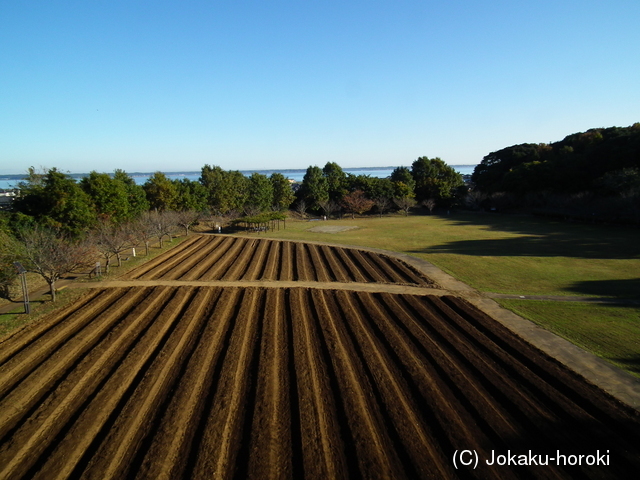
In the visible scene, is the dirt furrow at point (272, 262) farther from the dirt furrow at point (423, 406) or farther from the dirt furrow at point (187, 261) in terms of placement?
the dirt furrow at point (423, 406)

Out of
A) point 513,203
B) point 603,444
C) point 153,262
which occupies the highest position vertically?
point 513,203

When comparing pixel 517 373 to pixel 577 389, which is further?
pixel 517 373

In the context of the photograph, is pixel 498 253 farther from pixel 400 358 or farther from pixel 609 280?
pixel 400 358

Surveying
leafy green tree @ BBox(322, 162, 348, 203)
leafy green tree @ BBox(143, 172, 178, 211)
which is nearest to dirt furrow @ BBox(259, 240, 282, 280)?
leafy green tree @ BBox(143, 172, 178, 211)

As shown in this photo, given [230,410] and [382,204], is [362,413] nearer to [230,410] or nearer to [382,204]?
[230,410]

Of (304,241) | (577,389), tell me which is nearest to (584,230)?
(304,241)

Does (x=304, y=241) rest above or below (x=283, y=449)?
above

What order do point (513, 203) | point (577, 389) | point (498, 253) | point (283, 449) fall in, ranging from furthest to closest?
point (513, 203) → point (498, 253) → point (577, 389) → point (283, 449)
